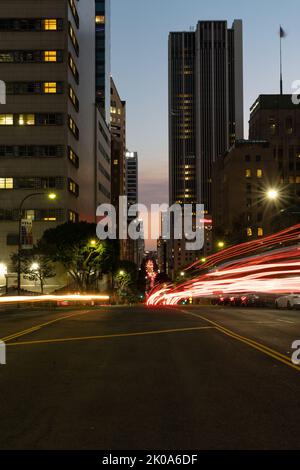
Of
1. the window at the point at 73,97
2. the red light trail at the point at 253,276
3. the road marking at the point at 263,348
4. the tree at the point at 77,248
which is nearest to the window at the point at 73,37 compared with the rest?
the window at the point at 73,97

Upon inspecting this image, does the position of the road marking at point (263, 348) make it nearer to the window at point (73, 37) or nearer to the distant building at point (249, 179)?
the window at point (73, 37)

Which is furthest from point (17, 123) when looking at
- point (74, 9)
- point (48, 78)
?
point (74, 9)

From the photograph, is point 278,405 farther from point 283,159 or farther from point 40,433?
point 283,159

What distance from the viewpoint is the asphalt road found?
714 centimetres

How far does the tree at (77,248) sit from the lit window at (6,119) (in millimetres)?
20236

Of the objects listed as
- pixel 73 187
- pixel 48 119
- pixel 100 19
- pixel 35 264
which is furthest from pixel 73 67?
A: pixel 100 19

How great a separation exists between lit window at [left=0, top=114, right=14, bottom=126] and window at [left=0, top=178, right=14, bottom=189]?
768cm

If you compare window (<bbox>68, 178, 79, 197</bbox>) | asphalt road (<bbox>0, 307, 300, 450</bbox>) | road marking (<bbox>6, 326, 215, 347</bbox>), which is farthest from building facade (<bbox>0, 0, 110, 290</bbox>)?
asphalt road (<bbox>0, 307, 300, 450</bbox>)

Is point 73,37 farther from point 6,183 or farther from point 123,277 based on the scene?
point 123,277

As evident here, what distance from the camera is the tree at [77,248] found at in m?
70.5

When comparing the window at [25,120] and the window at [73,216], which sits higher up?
the window at [25,120]

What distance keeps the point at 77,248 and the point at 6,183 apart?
784 inches

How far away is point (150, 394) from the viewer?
9.77 metres

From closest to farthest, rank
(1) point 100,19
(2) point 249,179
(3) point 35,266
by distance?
(3) point 35,266, (1) point 100,19, (2) point 249,179
